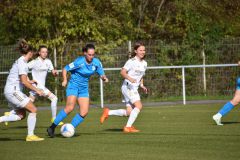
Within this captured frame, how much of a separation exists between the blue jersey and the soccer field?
3.53 ft

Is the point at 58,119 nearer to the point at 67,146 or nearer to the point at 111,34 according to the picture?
the point at 67,146

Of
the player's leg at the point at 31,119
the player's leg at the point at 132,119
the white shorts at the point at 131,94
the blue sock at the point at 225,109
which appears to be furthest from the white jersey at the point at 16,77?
the blue sock at the point at 225,109

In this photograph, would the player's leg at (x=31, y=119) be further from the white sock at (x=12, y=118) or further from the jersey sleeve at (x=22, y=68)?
the white sock at (x=12, y=118)

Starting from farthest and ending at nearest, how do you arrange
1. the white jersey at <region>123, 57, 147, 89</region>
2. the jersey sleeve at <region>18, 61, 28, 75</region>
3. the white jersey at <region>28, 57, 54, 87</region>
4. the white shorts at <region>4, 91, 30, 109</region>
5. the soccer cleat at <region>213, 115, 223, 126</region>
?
the white jersey at <region>28, 57, 54, 87</region>
the soccer cleat at <region>213, 115, 223, 126</region>
the white jersey at <region>123, 57, 147, 89</region>
the white shorts at <region>4, 91, 30, 109</region>
the jersey sleeve at <region>18, 61, 28, 75</region>

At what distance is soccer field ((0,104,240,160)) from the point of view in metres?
11.1

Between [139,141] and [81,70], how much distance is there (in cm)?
207

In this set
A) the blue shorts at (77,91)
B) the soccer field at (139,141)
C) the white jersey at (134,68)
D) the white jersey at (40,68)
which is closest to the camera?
the soccer field at (139,141)

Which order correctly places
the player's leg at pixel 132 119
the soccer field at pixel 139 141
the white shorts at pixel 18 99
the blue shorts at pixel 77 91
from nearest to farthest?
the soccer field at pixel 139 141
the white shorts at pixel 18 99
the blue shorts at pixel 77 91
the player's leg at pixel 132 119

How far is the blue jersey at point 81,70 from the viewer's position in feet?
47.0

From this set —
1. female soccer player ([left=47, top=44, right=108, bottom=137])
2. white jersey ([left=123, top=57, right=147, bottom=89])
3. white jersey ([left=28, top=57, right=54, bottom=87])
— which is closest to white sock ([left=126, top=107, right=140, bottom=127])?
white jersey ([left=123, top=57, right=147, bottom=89])

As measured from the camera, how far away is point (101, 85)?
27.0 meters

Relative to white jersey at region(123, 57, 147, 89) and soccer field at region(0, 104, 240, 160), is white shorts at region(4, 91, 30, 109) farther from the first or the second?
white jersey at region(123, 57, 147, 89)

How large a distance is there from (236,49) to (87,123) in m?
12.5

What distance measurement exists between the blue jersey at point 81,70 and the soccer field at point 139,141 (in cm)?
108
